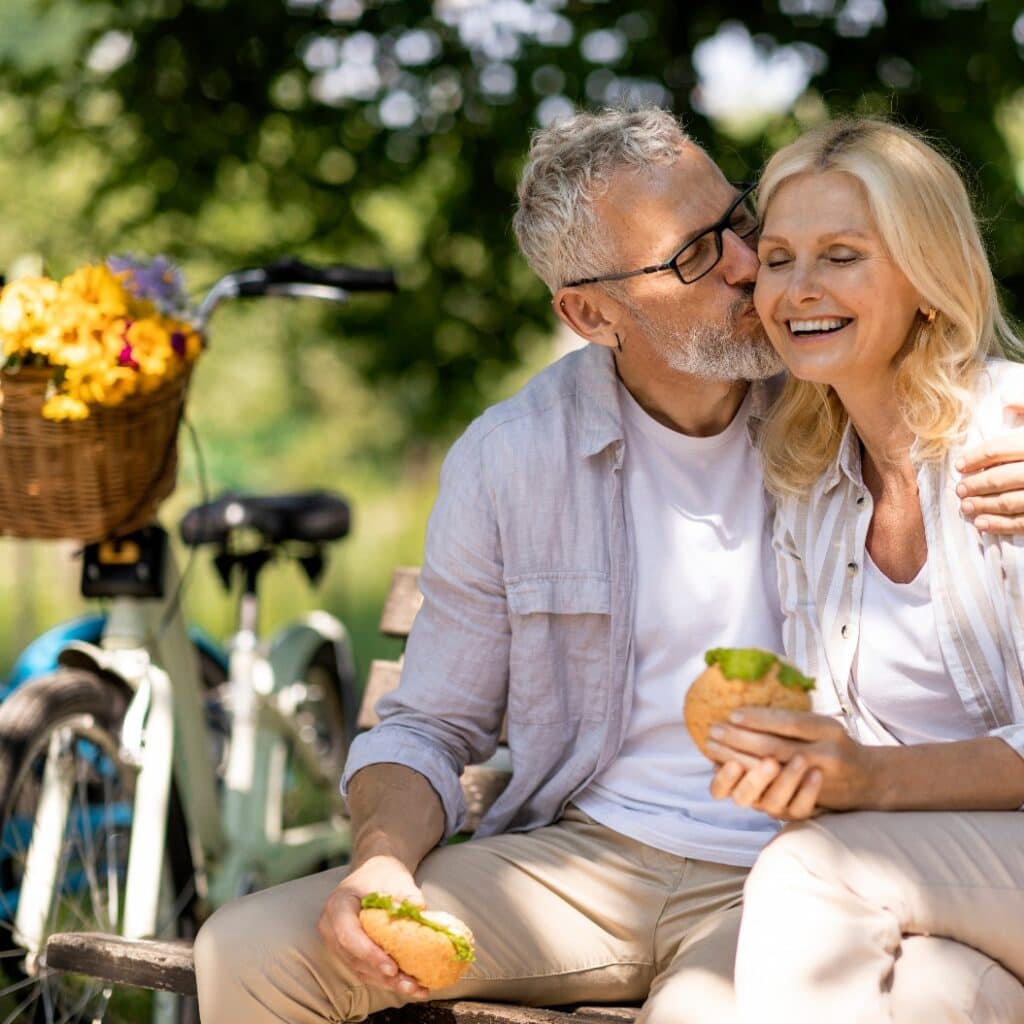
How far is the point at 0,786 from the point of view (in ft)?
10.9

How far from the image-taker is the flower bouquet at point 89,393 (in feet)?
10.5

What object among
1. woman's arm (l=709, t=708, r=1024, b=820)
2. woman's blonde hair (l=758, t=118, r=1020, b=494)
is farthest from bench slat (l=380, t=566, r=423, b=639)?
woman's arm (l=709, t=708, r=1024, b=820)

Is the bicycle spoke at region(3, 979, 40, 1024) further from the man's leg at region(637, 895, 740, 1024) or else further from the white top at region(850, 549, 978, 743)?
the white top at region(850, 549, 978, 743)

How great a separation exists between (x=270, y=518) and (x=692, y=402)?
1821mm

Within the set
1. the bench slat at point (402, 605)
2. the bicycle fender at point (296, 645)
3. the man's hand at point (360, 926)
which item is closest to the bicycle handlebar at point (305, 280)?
the bench slat at point (402, 605)

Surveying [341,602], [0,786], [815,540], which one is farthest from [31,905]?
[341,602]

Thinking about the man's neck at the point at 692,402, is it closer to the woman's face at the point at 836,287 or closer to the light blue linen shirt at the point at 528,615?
the light blue linen shirt at the point at 528,615

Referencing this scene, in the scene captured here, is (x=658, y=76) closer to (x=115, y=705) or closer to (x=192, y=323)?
(x=192, y=323)

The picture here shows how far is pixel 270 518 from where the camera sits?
436 cm

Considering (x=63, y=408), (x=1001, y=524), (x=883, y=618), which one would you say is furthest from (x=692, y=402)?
(x=63, y=408)

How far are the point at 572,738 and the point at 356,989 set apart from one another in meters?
0.63

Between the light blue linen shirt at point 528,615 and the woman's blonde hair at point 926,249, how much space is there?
1.84ft

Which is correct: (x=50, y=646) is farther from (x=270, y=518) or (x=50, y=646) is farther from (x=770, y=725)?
(x=770, y=725)

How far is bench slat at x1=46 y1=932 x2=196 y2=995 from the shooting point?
2482 mm
